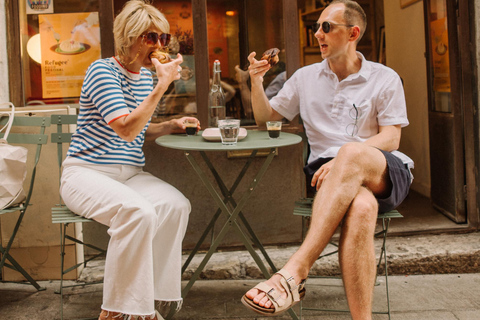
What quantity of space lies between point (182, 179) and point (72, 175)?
121 centimetres

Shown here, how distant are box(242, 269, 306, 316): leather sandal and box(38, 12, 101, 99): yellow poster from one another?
8.05ft

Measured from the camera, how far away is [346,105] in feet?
11.3

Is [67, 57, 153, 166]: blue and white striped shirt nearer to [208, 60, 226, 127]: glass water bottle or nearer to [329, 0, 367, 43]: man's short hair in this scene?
[208, 60, 226, 127]: glass water bottle

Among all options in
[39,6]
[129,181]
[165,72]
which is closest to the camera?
[165,72]

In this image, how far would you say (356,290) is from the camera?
2.64 m

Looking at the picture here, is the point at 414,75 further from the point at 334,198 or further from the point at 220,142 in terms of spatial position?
the point at 334,198

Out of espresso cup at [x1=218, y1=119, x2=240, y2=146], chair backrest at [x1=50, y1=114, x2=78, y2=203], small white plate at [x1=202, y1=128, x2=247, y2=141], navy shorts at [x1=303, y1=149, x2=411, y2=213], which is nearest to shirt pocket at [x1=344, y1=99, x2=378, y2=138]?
navy shorts at [x1=303, y1=149, x2=411, y2=213]

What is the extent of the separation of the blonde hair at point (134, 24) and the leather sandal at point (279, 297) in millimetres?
1614

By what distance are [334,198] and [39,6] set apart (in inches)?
110

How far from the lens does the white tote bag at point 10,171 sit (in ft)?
11.0

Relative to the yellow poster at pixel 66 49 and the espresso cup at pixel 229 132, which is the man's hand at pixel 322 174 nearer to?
the espresso cup at pixel 229 132

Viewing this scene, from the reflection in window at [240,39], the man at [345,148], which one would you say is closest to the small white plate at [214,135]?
the man at [345,148]

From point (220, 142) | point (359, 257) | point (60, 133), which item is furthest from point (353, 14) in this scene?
point (60, 133)

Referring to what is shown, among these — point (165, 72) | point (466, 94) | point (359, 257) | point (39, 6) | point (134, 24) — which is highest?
point (39, 6)
